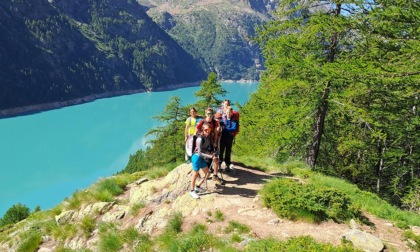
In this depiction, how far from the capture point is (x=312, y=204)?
741 centimetres

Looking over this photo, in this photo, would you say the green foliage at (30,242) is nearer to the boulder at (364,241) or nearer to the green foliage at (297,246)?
the green foliage at (297,246)

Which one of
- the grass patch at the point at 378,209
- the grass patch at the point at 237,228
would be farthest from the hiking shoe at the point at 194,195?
the grass patch at the point at 378,209

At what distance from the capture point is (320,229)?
7012 mm

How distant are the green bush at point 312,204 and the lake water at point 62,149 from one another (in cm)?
2713

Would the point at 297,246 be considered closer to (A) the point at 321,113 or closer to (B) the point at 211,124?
(B) the point at 211,124

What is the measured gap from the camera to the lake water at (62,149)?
63562 millimetres

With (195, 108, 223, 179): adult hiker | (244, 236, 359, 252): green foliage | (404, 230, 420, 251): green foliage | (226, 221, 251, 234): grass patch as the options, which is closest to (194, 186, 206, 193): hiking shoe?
(195, 108, 223, 179): adult hiker

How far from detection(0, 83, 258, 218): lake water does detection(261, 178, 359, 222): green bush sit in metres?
27.1

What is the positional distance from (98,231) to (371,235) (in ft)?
21.5

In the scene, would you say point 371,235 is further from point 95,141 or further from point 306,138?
point 95,141

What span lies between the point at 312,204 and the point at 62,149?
98.4 m

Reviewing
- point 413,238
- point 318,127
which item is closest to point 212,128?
point 413,238

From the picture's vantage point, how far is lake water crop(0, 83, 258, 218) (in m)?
63.6

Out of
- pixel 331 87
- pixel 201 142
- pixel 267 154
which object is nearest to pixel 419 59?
pixel 331 87
